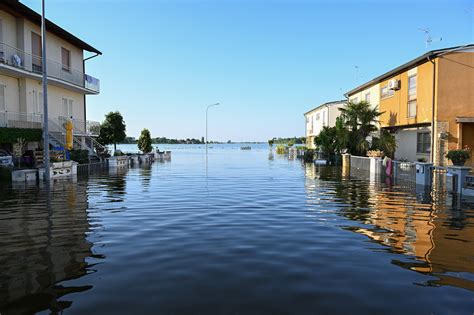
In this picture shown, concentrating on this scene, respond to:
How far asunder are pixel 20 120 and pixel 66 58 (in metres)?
8.18

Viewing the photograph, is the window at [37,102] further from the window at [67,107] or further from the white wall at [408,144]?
the white wall at [408,144]

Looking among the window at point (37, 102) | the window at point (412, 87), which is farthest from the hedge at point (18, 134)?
the window at point (412, 87)

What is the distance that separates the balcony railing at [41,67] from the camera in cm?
2225

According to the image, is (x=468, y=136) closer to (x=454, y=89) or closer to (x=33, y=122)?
(x=454, y=89)

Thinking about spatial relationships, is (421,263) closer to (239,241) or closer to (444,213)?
(239,241)

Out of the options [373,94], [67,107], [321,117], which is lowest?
[67,107]

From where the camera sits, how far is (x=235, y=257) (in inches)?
253

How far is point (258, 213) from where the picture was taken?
10562 mm

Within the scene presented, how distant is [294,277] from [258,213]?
5098mm

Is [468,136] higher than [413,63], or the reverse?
[413,63]

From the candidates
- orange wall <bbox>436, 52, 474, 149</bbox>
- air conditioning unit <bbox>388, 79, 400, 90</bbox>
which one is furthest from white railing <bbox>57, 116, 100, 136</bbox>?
orange wall <bbox>436, 52, 474, 149</bbox>

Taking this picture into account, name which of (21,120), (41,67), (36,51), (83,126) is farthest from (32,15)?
(83,126)

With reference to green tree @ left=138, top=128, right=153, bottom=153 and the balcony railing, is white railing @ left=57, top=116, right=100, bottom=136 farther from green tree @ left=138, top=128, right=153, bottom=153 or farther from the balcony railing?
green tree @ left=138, top=128, right=153, bottom=153

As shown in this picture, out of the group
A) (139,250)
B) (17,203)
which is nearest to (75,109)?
(17,203)
